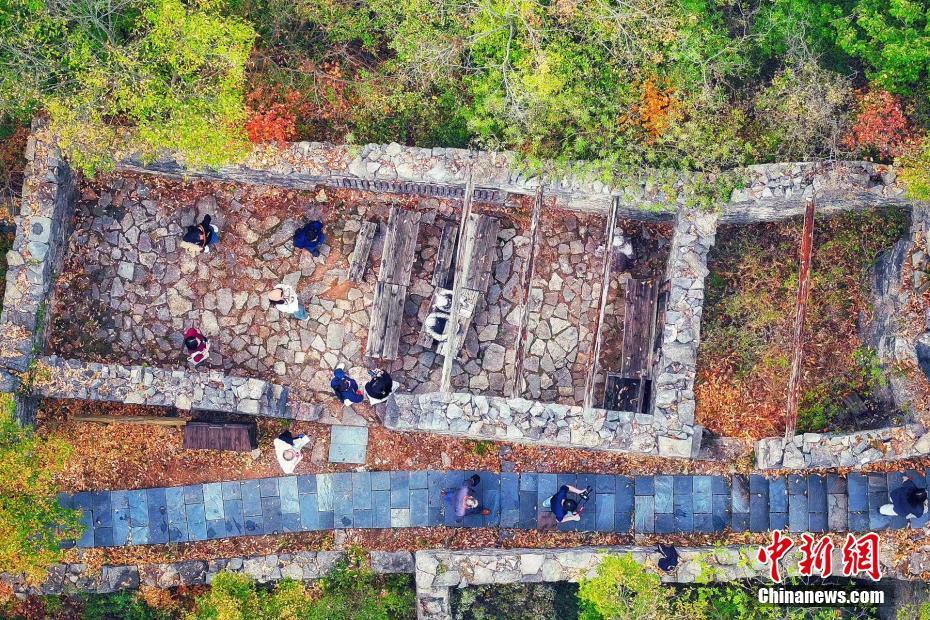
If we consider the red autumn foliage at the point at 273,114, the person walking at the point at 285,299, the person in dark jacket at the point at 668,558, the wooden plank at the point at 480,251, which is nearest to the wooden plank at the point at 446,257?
the wooden plank at the point at 480,251

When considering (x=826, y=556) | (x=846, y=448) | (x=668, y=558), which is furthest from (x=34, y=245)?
(x=826, y=556)

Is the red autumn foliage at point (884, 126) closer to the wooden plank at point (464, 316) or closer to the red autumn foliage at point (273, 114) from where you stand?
the wooden plank at point (464, 316)

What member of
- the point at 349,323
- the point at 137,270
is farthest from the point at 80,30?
the point at 349,323

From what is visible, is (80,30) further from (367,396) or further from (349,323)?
(367,396)

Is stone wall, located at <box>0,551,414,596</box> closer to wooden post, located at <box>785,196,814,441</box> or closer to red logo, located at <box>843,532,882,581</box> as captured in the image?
wooden post, located at <box>785,196,814,441</box>

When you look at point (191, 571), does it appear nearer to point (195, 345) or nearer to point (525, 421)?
point (195, 345)

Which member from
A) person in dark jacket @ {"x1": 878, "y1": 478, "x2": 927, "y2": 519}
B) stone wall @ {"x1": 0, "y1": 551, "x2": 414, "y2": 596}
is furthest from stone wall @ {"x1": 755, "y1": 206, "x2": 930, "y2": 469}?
stone wall @ {"x1": 0, "y1": 551, "x2": 414, "y2": 596}
